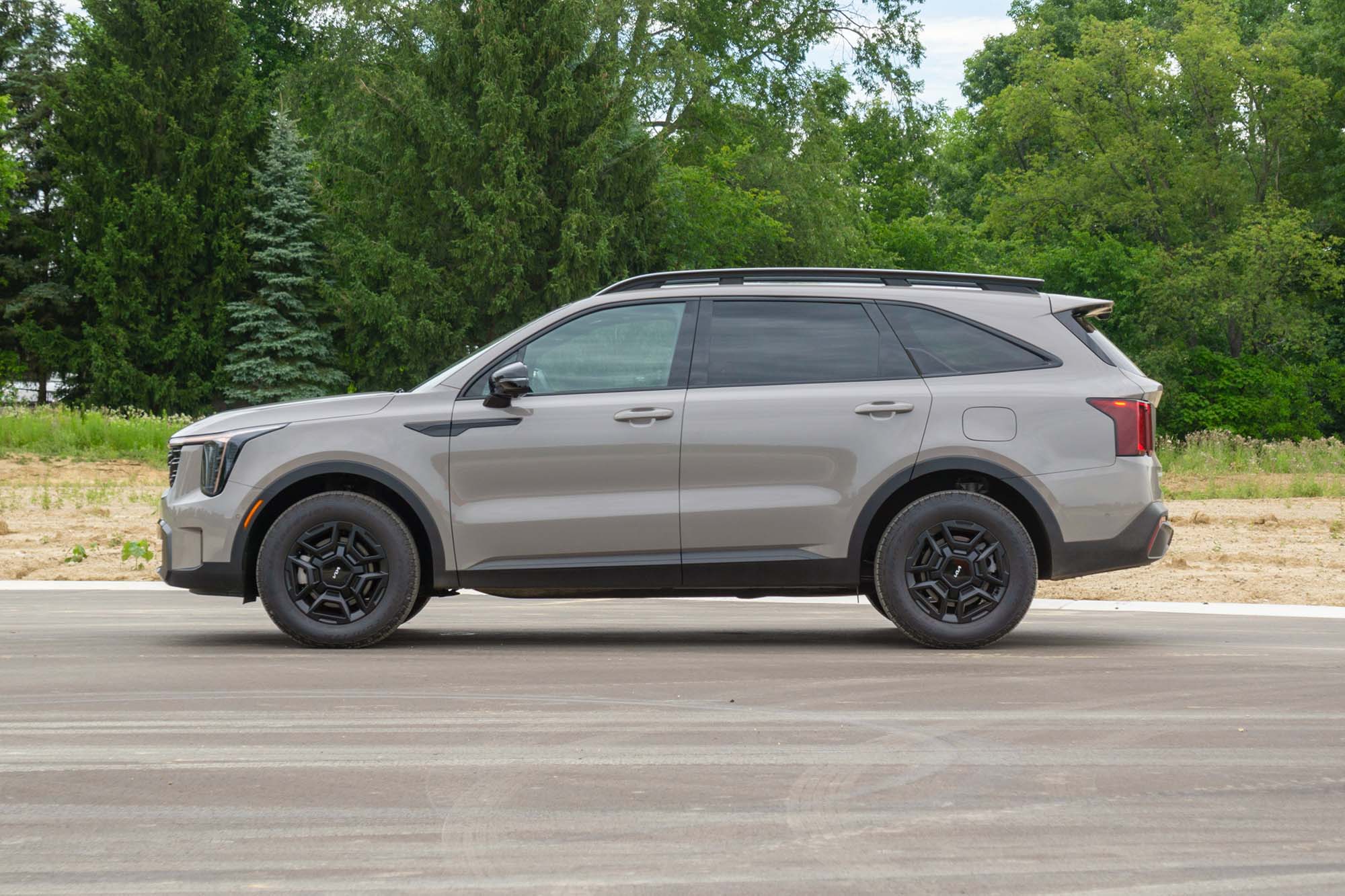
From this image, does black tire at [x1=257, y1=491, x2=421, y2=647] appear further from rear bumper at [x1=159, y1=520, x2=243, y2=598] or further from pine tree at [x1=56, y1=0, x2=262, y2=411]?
pine tree at [x1=56, y1=0, x2=262, y2=411]

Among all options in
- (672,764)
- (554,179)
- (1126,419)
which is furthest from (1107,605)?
(554,179)

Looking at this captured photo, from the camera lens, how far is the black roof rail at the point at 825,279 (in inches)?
367

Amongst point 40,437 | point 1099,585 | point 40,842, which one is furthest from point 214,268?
point 40,842

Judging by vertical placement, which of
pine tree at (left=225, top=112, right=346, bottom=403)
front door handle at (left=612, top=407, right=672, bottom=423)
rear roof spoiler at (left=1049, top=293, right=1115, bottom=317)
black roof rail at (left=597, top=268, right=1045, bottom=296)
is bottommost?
front door handle at (left=612, top=407, right=672, bottom=423)

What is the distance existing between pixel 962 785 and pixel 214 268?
151 ft

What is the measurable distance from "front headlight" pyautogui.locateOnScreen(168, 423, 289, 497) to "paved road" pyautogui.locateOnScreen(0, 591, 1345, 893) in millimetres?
956

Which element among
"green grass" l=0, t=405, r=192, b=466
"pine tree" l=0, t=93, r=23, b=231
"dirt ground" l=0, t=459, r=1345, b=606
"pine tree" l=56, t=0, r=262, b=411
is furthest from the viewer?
"pine tree" l=0, t=93, r=23, b=231

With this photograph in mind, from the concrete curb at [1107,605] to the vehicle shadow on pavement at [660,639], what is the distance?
150 centimetres

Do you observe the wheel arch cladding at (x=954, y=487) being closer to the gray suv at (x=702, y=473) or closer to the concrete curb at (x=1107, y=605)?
the gray suv at (x=702, y=473)

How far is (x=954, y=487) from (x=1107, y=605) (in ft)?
11.7

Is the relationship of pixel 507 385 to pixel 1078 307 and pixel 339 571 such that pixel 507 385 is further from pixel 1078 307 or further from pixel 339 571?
pixel 1078 307

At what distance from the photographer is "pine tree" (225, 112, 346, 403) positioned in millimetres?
47562

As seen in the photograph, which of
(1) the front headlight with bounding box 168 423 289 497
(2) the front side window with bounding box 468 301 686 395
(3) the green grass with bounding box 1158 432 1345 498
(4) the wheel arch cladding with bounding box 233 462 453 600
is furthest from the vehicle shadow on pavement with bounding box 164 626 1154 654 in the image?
(3) the green grass with bounding box 1158 432 1345 498

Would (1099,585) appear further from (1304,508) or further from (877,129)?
(877,129)
